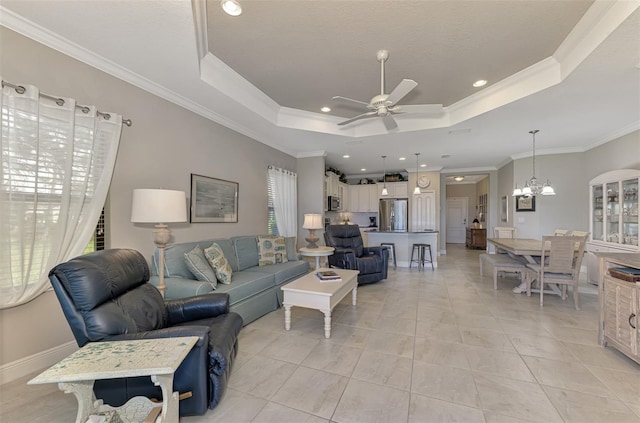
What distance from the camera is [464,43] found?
251 centimetres

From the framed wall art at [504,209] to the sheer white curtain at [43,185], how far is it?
8213mm

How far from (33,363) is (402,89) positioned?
388cm

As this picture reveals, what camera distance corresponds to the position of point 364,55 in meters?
2.70

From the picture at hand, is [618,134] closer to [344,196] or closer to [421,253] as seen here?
[421,253]

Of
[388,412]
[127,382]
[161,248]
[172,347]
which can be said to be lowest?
[388,412]

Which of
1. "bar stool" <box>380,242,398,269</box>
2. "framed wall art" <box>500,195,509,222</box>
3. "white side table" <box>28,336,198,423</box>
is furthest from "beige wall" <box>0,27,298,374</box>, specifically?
"framed wall art" <box>500,195,509,222</box>

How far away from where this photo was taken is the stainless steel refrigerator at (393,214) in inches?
312

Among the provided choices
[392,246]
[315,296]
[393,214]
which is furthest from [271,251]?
[393,214]

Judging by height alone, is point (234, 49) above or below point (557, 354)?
above

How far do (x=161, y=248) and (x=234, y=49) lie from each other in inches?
84.8

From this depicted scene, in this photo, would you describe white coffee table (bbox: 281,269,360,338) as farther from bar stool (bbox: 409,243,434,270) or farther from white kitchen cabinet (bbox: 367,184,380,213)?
white kitchen cabinet (bbox: 367,184,380,213)

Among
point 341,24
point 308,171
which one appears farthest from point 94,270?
point 308,171

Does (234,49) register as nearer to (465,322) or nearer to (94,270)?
(94,270)

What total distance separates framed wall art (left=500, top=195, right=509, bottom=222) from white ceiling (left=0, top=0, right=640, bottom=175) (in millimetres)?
2729
